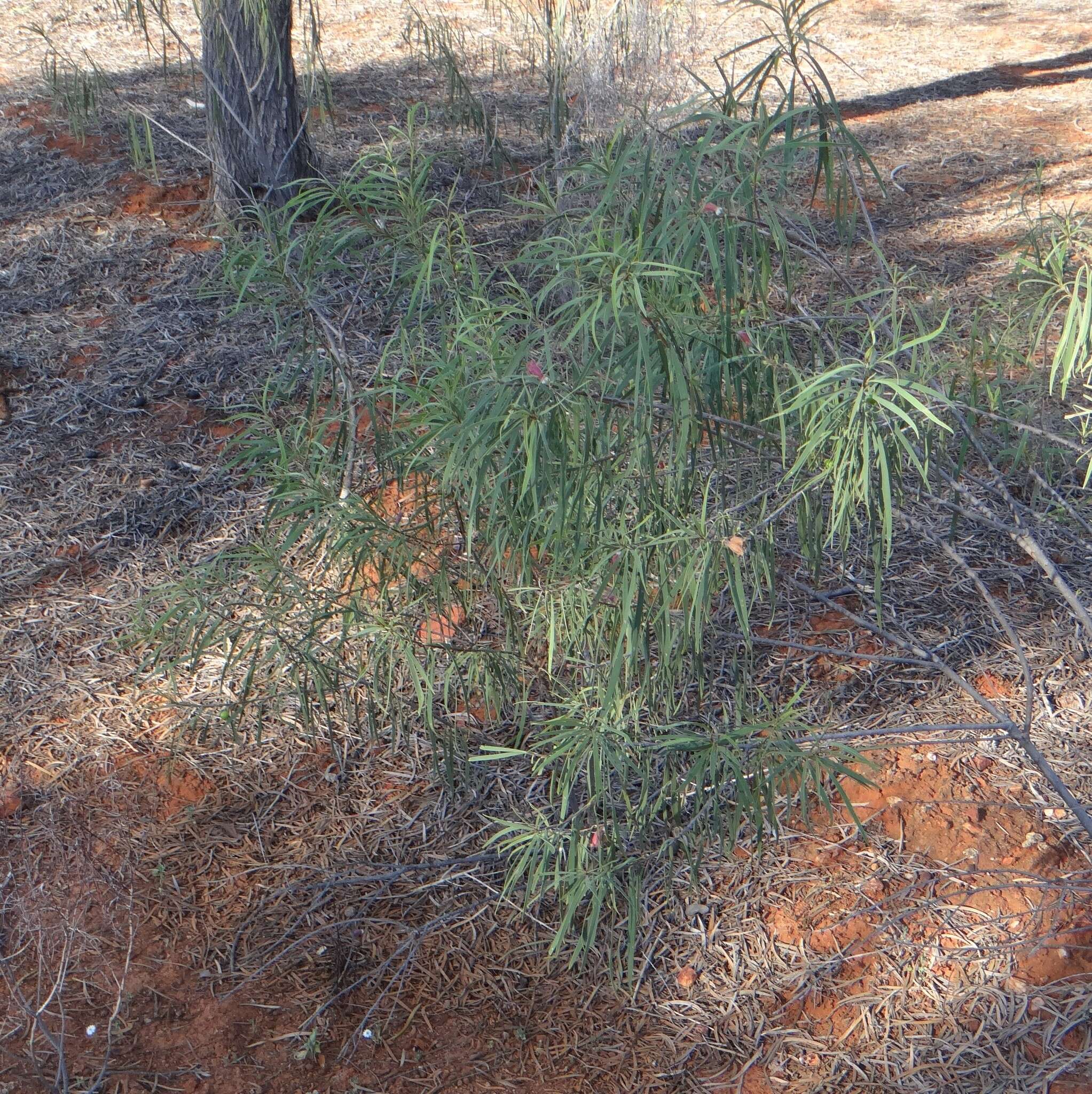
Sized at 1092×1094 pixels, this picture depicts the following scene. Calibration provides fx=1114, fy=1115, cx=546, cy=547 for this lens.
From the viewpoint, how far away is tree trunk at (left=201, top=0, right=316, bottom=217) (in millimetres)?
3822

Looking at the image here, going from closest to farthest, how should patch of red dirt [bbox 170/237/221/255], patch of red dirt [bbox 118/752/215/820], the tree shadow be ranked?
patch of red dirt [bbox 118/752/215/820] < patch of red dirt [bbox 170/237/221/255] < the tree shadow

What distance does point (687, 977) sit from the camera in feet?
6.33

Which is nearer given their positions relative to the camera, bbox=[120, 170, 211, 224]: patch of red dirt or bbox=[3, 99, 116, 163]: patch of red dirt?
bbox=[120, 170, 211, 224]: patch of red dirt

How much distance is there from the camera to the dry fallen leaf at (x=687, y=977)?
1.92 meters

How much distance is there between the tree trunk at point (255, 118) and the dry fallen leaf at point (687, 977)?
2.96 meters

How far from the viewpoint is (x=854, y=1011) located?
1.84 m

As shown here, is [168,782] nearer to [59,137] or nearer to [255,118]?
[255,118]

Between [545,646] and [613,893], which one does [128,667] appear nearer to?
[545,646]

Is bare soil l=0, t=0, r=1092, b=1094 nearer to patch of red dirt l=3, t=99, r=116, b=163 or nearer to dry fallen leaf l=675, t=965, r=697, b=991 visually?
dry fallen leaf l=675, t=965, r=697, b=991

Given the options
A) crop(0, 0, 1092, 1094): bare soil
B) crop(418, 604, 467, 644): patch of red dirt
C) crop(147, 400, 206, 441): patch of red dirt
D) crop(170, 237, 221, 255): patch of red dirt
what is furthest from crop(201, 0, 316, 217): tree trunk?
crop(418, 604, 467, 644): patch of red dirt

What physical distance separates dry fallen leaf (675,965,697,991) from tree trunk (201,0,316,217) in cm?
296

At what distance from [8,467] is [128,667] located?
3.03 ft

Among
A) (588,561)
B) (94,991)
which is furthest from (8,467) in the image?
(588,561)

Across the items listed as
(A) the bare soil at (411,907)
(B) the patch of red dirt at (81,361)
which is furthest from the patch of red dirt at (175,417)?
(B) the patch of red dirt at (81,361)
